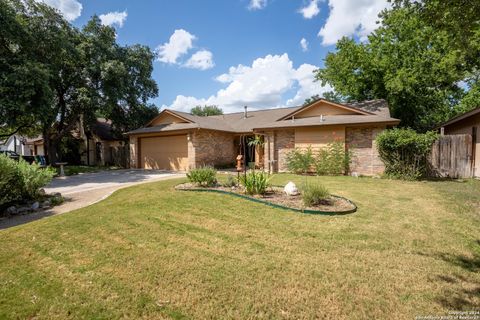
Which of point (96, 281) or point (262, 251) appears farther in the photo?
point (262, 251)

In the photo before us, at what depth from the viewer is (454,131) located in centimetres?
1390

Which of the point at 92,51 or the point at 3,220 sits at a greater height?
the point at 92,51

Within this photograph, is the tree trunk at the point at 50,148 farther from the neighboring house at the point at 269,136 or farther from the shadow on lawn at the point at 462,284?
the shadow on lawn at the point at 462,284

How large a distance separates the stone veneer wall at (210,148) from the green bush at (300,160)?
5523 mm

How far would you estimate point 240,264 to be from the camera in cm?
357

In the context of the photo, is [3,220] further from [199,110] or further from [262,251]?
[199,110]

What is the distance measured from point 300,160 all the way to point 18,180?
11561 mm

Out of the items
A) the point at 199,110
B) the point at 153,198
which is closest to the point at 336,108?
the point at 153,198

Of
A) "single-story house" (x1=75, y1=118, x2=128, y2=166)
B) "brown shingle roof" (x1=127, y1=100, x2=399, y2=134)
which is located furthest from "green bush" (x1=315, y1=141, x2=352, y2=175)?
"single-story house" (x1=75, y1=118, x2=128, y2=166)

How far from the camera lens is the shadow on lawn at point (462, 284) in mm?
2758

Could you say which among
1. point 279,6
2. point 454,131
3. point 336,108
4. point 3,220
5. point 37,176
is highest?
point 279,6

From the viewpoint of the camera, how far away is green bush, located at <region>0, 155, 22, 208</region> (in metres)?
6.80

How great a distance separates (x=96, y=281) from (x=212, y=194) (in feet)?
14.5

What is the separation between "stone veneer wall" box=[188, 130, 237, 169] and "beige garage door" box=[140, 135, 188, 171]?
3.29ft
